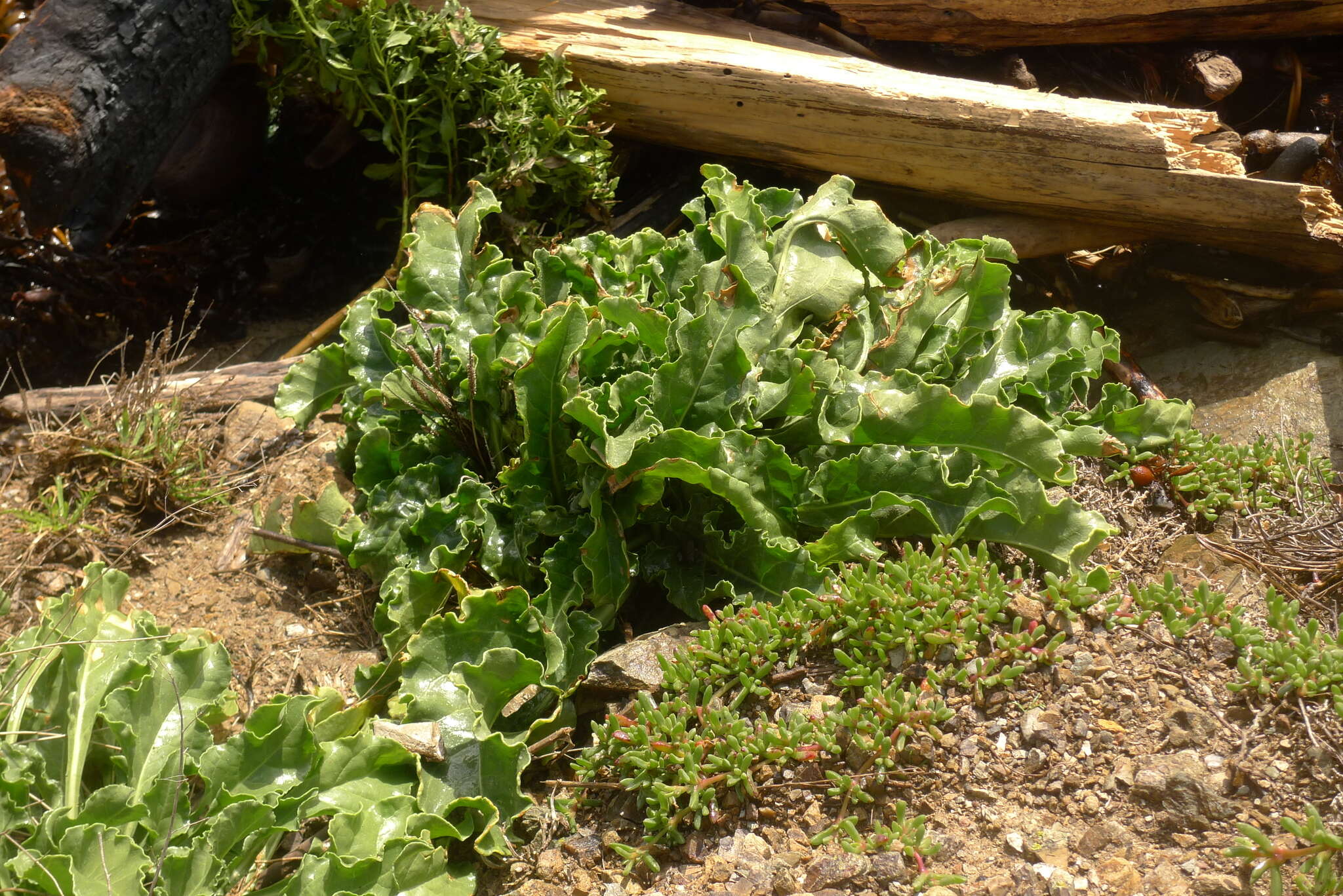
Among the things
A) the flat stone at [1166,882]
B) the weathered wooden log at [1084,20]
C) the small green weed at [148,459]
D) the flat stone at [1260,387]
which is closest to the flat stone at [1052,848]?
the flat stone at [1166,882]

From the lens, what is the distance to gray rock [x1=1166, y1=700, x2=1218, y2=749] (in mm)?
2309

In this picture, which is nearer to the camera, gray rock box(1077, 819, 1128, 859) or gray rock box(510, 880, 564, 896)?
gray rock box(1077, 819, 1128, 859)

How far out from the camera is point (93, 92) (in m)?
4.18

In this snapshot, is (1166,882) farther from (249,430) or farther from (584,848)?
(249,430)

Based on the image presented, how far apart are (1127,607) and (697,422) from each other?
122 centimetres

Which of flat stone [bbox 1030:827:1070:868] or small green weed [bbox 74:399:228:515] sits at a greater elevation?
small green weed [bbox 74:399:228:515]

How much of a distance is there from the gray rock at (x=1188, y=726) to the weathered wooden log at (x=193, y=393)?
3.20 m

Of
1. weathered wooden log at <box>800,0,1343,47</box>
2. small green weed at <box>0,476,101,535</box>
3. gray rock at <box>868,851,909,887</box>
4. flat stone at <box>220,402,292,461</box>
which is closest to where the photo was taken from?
gray rock at <box>868,851,909,887</box>

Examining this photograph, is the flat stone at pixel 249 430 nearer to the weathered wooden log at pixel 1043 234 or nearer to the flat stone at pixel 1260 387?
the weathered wooden log at pixel 1043 234

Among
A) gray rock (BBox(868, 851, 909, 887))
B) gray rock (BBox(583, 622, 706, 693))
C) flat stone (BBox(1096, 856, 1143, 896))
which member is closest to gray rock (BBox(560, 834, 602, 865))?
gray rock (BBox(583, 622, 706, 693))

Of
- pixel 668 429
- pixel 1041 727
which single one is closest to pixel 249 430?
pixel 668 429

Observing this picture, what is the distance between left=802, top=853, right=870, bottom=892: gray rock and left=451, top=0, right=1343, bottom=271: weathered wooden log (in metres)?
2.69

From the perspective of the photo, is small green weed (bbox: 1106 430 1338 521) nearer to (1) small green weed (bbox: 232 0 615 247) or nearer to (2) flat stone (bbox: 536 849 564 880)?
(2) flat stone (bbox: 536 849 564 880)

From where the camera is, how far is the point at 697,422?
9.45ft
